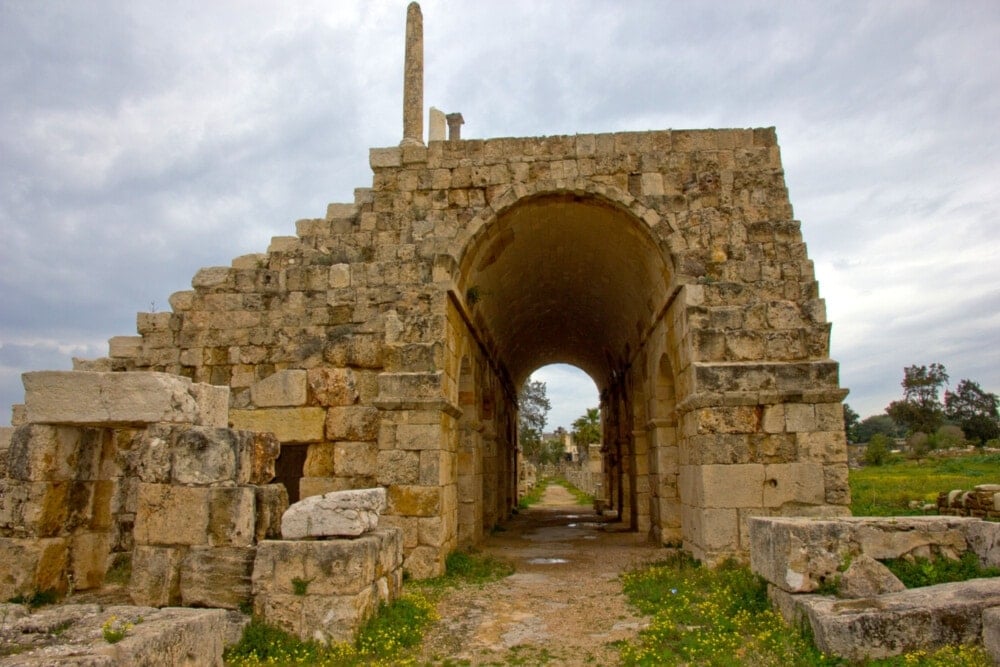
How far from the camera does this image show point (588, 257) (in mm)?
12914

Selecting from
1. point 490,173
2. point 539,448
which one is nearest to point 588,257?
point 490,173

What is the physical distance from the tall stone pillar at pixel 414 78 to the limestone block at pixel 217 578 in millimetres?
7514

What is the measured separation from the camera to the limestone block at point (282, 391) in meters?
9.61

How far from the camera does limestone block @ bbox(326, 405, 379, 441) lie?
31.0ft

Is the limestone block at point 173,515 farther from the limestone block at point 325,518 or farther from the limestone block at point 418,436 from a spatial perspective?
the limestone block at point 418,436

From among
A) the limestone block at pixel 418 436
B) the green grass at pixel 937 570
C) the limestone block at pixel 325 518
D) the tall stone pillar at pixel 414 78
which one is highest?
the tall stone pillar at pixel 414 78

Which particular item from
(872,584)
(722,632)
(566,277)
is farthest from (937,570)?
(566,277)

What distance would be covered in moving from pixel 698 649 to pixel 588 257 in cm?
842

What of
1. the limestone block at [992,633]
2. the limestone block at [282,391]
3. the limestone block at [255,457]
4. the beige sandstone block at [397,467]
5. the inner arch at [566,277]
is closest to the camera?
the limestone block at [992,633]

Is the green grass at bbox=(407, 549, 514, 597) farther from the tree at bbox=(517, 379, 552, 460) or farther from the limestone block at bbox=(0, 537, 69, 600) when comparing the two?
the tree at bbox=(517, 379, 552, 460)

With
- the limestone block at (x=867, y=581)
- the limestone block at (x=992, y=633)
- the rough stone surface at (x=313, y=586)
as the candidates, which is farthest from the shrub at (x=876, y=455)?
the rough stone surface at (x=313, y=586)

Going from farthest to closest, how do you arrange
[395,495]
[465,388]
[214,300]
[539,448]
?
[539,448], [465,388], [214,300], [395,495]

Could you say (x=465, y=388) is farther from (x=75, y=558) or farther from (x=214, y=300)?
(x=75, y=558)

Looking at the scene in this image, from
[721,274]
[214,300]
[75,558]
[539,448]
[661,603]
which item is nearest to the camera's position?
[75,558]
